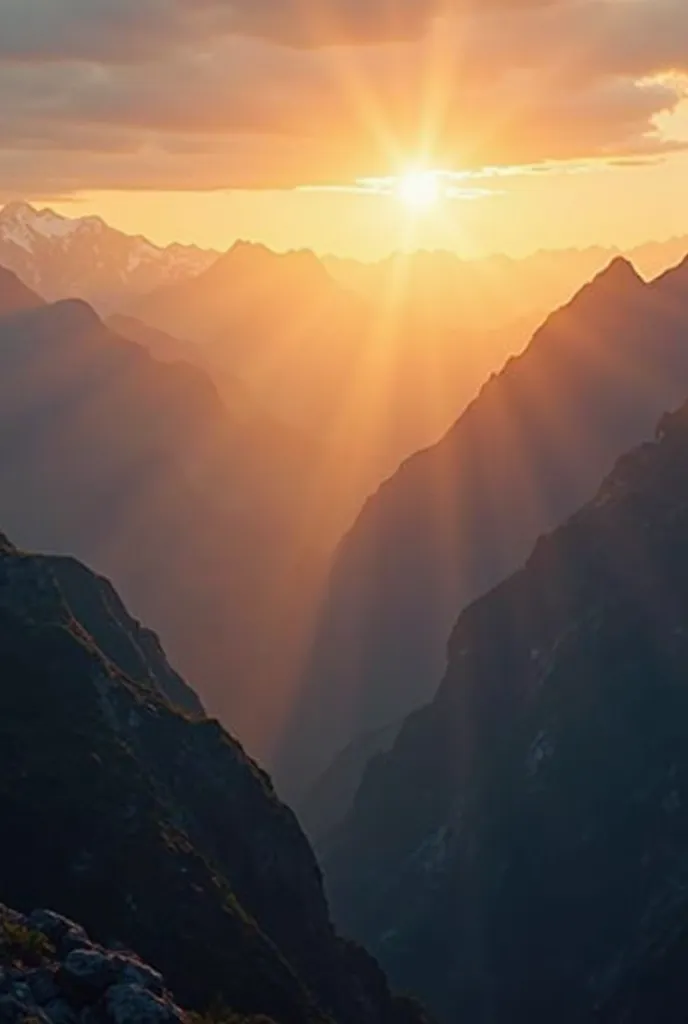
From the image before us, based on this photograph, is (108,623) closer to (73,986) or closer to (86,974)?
(86,974)

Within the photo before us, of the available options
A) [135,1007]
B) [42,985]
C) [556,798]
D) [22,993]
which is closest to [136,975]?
[135,1007]

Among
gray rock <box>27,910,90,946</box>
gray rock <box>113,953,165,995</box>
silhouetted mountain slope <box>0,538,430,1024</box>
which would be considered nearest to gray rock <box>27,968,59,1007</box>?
gray rock <box>113,953,165,995</box>

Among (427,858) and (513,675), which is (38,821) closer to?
(427,858)

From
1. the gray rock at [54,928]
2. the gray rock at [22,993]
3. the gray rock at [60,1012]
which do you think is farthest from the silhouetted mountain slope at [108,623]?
the gray rock at [22,993]

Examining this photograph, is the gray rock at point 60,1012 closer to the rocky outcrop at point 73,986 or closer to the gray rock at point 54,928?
the rocky outcrop at point 73,986

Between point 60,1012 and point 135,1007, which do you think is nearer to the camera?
point 60,1012
